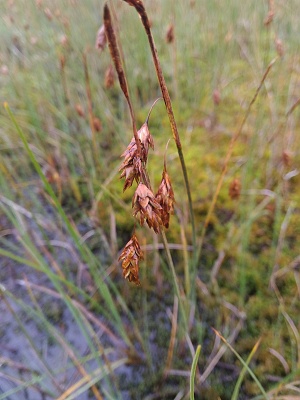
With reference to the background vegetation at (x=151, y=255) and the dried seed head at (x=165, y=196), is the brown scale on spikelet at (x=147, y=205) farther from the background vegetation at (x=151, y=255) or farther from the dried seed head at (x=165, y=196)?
the background vegetation at (x=151, y=255)

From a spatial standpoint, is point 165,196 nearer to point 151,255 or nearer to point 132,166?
point 132,166

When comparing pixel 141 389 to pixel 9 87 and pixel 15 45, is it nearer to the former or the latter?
pixel 9 87

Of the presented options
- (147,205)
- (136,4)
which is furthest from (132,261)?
(136,4)

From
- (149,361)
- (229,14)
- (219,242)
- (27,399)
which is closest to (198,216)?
(219,242)

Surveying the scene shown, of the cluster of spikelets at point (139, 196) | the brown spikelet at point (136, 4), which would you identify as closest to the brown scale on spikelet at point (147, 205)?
the cluster of spikelets at point (139, 196)

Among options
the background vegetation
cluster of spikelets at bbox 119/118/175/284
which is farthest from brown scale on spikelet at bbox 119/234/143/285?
the background vegetation

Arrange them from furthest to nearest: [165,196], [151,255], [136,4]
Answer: [151,255], [165,196], [136,4]

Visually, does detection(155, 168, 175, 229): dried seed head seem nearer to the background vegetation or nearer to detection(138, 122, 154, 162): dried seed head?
detection(138, 122, 154, 162): dried seed head

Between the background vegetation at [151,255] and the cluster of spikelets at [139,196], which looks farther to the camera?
the background vegetation at [151,255]
